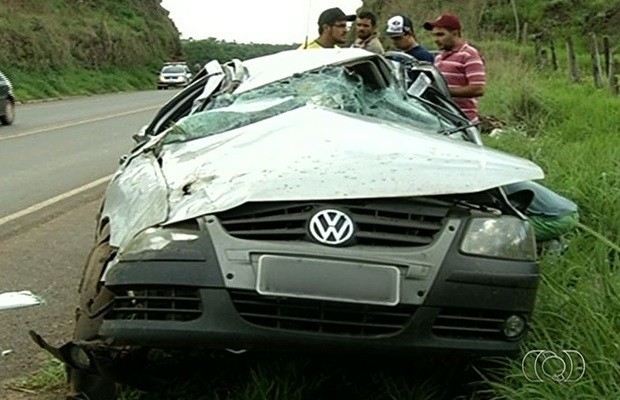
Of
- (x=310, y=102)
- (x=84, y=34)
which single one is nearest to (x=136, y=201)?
(x=310, y=102)

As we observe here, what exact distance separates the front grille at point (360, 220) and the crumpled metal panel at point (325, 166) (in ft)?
0.12

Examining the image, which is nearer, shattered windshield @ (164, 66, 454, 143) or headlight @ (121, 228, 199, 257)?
headlight @ (121, 228, 199, 257)

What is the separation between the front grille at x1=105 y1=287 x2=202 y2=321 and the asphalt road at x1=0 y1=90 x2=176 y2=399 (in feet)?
3.41

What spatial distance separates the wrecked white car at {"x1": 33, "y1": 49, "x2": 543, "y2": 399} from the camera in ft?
10.7

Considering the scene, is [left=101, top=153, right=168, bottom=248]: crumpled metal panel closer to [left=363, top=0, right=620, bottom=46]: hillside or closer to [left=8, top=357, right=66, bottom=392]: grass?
[left=8, top=357, right=66, bottom=392]: grass

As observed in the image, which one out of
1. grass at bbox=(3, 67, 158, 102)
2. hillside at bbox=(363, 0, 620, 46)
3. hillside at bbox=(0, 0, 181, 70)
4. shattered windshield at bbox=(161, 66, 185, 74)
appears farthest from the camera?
shattered windshield at bbox=(161, 66, 185, 74)

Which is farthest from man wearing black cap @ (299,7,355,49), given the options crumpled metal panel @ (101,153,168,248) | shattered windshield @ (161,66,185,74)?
shattered windshield @ (161,66,185,74)

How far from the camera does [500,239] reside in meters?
3.46

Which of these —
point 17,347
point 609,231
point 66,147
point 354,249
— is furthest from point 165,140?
point 66,147

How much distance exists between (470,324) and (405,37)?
17.6 feet

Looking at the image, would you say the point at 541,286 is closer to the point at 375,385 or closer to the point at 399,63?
the point at 375,385

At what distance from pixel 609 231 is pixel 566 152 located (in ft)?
6.56

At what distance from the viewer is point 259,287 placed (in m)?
3.22

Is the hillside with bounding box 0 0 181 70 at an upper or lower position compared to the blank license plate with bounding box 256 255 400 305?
lower
